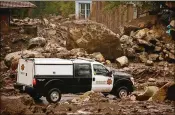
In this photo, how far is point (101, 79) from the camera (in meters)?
11.1

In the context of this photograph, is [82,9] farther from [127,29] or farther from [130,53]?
[130,53]

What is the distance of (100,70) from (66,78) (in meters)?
0.87

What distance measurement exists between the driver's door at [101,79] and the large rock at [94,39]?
410 mm

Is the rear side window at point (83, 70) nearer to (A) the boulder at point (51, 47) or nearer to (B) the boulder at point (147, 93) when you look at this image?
(A) the boulder at point (51, 47)

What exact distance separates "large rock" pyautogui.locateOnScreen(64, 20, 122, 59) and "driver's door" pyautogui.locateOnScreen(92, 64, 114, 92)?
1.35ft

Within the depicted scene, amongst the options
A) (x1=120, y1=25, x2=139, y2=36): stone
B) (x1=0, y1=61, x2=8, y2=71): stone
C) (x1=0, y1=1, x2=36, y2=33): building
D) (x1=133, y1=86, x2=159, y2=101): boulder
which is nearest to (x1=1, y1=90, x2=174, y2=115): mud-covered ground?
(x1=133, y1=86, x2=159, y2=101): boulder

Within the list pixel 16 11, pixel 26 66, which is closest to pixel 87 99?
pixel 26 66

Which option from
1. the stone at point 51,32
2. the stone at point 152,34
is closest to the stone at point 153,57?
the stone at point 152,34

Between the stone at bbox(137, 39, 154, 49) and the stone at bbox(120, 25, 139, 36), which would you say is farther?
the stone at bbox(137, 39, 154, 49)

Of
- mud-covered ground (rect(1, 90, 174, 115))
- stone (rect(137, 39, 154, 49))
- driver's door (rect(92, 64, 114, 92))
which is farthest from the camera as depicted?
stone (rect(137, 39, 154, 49))

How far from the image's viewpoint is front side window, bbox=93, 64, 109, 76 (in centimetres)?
1107

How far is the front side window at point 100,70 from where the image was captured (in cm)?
1107

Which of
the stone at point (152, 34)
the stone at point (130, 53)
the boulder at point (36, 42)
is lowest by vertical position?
the stone at point (130, 53)

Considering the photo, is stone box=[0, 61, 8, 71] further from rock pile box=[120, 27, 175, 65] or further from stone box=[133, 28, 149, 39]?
stone box=[133, 28, 149, 39]
